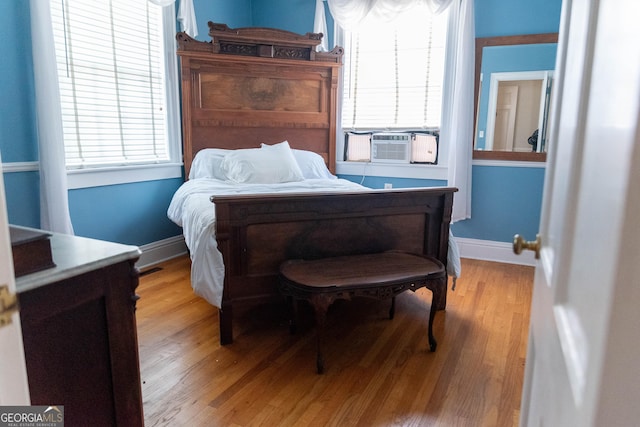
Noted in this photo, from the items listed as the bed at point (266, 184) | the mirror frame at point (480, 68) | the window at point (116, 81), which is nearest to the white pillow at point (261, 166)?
the bed at point (266, 184)

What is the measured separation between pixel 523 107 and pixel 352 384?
2925 millimetres

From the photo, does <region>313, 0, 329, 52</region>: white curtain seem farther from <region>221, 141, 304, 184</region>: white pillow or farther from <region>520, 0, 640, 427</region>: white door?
<region>520, 0, 640, 427</region>: white door

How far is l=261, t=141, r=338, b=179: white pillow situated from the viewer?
411 centimetres

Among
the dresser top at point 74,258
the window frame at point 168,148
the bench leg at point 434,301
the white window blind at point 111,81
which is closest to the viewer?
the dresser top at point 74,258

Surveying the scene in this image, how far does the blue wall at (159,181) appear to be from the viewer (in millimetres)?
2732

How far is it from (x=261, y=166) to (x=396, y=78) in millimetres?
1673

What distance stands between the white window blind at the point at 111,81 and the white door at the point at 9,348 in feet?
9.82

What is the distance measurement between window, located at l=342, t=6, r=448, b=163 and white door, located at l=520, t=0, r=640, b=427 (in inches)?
131

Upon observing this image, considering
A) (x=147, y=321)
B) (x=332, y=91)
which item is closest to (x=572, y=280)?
(x=147, y=321)

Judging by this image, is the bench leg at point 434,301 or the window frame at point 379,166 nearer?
the bench leg at point 434,301

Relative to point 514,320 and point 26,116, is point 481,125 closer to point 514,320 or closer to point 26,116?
point 514,320

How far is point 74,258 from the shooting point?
101 centimetres

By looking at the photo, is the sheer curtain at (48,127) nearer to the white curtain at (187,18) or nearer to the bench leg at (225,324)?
the white curtain at (187,18)

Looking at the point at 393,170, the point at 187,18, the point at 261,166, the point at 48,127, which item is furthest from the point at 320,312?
the point at 187,18
